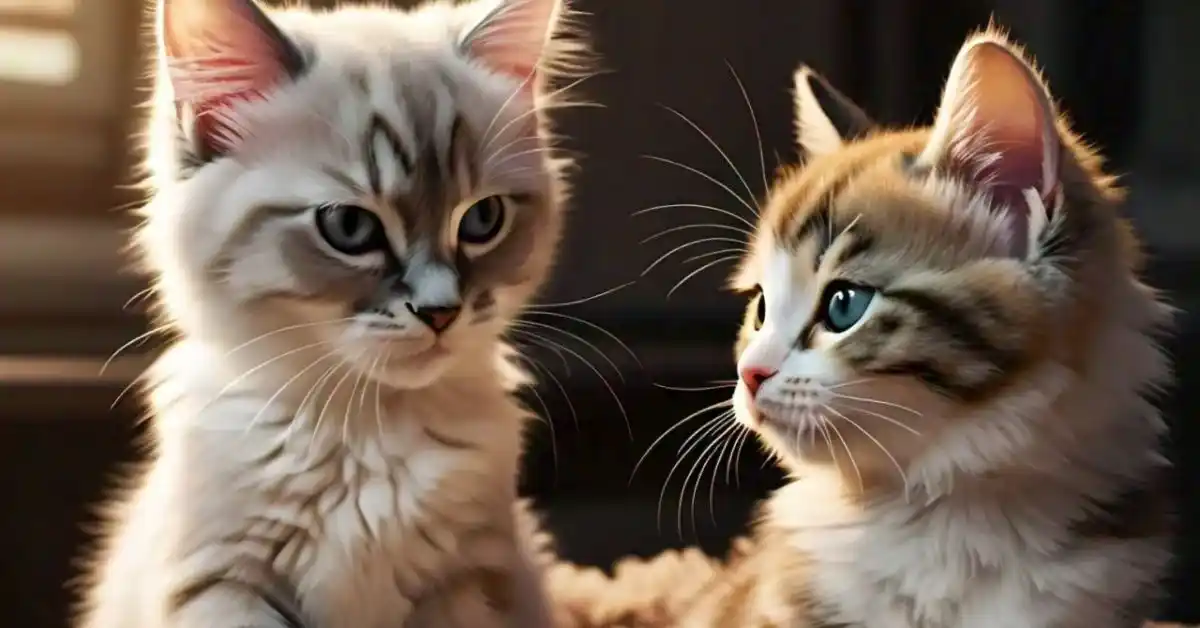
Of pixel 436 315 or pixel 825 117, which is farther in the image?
pixel 825 117

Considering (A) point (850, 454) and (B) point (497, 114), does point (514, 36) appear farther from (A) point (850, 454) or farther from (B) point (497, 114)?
(A) point (850, 454)

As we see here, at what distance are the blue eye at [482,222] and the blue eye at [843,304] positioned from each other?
25 centimetres

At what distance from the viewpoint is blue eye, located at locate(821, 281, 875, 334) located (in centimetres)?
77

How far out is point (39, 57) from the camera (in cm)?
131

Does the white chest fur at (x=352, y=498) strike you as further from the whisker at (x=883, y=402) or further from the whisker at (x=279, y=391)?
the whisker at (x=883, y=402)

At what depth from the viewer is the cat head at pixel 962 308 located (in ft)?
2.41

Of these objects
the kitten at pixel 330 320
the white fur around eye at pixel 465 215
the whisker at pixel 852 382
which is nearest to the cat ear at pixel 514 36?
the kitten at pixel 330 320

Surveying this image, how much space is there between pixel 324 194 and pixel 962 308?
43 centimetres

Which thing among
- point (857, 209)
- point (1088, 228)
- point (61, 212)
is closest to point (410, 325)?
point (857, 209)

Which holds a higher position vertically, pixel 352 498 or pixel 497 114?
pixel 497 114

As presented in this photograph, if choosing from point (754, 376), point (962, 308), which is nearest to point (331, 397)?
point (754, 376)

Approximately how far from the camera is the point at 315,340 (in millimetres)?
803

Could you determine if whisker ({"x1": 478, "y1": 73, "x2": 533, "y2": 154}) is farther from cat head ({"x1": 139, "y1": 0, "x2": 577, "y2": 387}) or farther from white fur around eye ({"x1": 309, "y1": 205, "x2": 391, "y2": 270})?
white fur around eye ({"x1": 309, "y1": 205, "x2": 391, "y2": 270})

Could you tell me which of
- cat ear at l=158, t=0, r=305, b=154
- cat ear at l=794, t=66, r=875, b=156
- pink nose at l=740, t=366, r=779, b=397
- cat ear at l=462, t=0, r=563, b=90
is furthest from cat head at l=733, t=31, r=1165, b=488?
cat ear at l=158, t=0, r=305, b=154
